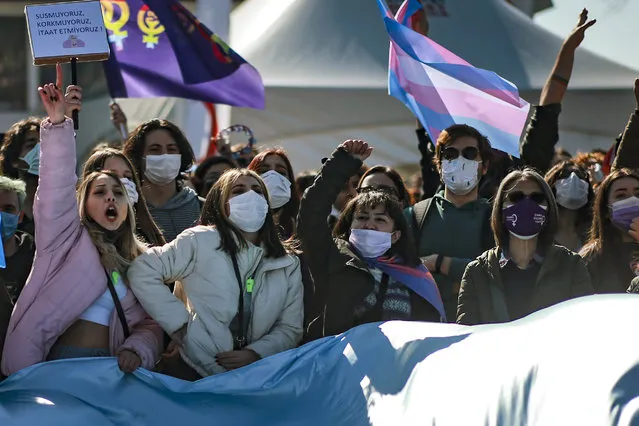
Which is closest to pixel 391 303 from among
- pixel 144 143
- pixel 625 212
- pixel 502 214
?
pixel 502 214

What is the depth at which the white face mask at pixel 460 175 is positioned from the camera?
6.44 m

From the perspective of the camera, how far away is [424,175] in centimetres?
763

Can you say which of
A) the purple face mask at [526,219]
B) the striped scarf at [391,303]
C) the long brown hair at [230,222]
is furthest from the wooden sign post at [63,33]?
the purple face mask at [526,219]

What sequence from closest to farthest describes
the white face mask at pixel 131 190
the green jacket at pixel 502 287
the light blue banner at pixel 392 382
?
the light blue banner at pixel 392 382, the green jacket at pixel 502 287, the white face mask at pixel 131 190

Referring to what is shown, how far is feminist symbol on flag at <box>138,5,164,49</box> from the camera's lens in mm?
8844

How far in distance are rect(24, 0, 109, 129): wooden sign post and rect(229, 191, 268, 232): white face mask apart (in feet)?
2.83

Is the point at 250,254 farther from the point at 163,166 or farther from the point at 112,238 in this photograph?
the point at 163,166

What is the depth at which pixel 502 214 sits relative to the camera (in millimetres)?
5828

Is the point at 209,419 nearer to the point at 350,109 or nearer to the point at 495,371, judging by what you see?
the point at 495,371

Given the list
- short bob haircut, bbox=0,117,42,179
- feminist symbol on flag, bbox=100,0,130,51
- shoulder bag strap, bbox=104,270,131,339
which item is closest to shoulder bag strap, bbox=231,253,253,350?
shoulder bag strap, bbox=104,270,131,339

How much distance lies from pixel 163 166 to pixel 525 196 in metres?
1.80

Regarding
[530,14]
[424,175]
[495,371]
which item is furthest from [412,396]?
[530,14]

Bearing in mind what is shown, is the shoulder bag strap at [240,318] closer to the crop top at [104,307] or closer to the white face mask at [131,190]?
the crop top at [104,307]

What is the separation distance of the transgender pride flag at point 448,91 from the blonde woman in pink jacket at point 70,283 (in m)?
2.04
